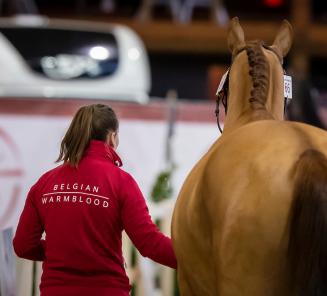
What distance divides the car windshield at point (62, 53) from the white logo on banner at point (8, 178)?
186 cm

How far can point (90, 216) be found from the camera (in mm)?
3371

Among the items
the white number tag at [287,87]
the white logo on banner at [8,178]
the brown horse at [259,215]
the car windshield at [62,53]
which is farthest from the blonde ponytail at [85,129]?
the car windshield at [62,53]

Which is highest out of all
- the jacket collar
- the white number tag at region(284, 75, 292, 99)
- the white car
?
the white car

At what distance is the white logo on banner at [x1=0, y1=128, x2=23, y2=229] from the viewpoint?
5.51m

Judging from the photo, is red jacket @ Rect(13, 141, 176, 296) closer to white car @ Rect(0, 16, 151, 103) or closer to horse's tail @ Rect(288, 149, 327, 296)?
horse's tail @ Rect(288, 149, 327, 296)

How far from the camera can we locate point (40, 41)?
771 centimetres

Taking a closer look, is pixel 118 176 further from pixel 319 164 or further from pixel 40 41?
pixel 40 41

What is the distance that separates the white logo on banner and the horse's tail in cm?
278

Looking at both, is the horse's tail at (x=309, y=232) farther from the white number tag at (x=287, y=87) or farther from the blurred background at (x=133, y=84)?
the blurred background at (x=133, y=84)

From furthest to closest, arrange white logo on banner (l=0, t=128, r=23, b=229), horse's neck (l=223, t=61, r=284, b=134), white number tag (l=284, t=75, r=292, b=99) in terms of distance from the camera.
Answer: white logo on banner (l=0, t=128, r=23, b=229), white number tag (l=284, t=75, r=292, b=99), horse's neck (l=223, t=61, r=284, b=134)

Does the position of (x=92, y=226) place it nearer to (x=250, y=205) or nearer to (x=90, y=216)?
(x=90, y=216)

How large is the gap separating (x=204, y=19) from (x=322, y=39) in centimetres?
161

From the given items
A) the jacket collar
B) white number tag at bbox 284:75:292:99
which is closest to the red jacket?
the jacket collar

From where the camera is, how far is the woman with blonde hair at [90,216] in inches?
132
